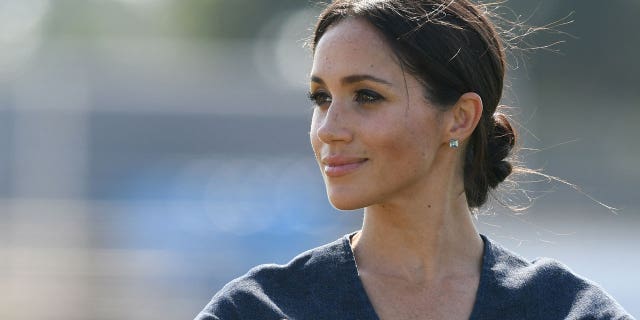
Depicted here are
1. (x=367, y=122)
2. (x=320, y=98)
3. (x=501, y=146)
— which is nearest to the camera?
(x=367, y=122)

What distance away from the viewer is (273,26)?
15.6 metres

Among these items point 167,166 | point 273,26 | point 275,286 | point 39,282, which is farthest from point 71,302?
point 275,286

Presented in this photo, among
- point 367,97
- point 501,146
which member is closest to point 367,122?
point 367,97

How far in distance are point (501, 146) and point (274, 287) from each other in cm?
73

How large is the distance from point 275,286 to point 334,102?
449mm

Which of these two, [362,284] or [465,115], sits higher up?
[465,115]

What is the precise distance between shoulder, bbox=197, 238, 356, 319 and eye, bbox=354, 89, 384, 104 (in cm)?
36

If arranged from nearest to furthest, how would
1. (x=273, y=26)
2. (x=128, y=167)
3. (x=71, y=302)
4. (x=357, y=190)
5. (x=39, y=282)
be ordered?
(x=357, y=190)
(x=71, y=302)
(x=39, y=282)
(x=128, y=167)
(x=273, y=26)

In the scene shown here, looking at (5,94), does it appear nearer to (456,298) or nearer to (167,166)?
(167,166)

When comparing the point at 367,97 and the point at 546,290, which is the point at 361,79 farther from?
the point at 546,290

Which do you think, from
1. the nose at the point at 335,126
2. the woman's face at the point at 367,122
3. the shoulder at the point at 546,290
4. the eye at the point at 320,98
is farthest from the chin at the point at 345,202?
the shoulder at the point at 546,290

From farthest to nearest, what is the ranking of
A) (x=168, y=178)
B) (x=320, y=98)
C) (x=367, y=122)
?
1. (x=168, y=178)
2. (x=320, y=98)
3. (x=367, y=122)

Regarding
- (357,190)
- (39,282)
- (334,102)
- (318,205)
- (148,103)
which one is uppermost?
(334,102)

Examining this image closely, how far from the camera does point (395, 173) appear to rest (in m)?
2.69
